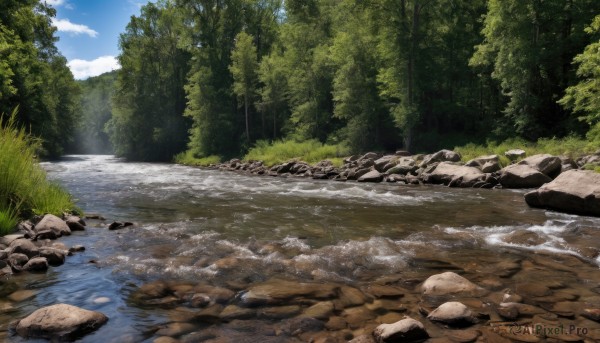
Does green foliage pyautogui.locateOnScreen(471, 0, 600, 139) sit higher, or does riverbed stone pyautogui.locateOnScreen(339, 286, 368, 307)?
green foliage pyautogui.locateOnScreen(471, 0, 600, 139)

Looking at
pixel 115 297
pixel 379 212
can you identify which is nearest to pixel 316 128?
pixel 379 212

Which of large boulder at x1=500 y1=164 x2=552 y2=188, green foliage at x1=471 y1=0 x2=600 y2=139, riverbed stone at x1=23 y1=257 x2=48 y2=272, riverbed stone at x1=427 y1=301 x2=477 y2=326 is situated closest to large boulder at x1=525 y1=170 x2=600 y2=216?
large boulder at x1=500 y1=164 x2=552 y2=188

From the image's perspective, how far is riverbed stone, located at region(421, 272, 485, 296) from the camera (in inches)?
219

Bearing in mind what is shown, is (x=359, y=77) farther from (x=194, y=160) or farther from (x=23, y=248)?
(x=23, y=248)

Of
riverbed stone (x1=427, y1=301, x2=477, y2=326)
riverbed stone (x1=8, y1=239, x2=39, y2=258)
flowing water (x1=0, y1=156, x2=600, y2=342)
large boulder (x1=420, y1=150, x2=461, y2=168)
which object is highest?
large boulder (x1=420, y1=150, x2=461, y2=168)

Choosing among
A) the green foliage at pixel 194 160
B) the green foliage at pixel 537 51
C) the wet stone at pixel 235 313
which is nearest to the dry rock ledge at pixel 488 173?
the green foliage at pixel 537 51

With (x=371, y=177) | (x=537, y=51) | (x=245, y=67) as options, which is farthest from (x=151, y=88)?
(x=537, y=51)

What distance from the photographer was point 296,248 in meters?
8.09

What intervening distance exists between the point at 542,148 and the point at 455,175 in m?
6.41

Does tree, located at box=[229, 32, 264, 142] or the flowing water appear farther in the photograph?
tree, located at box=[229, 32, 264, 142]

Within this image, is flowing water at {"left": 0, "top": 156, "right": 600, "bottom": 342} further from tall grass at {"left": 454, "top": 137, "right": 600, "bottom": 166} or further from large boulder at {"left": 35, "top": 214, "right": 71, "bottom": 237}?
tall grass at {"left": 454, "top": 137, "right": 600, "bottom": 166}

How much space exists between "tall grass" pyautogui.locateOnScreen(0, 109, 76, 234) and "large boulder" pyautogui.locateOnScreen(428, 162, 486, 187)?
15.7 m

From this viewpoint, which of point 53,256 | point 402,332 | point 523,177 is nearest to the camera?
point 402,332

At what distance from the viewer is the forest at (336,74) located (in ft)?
81.1
